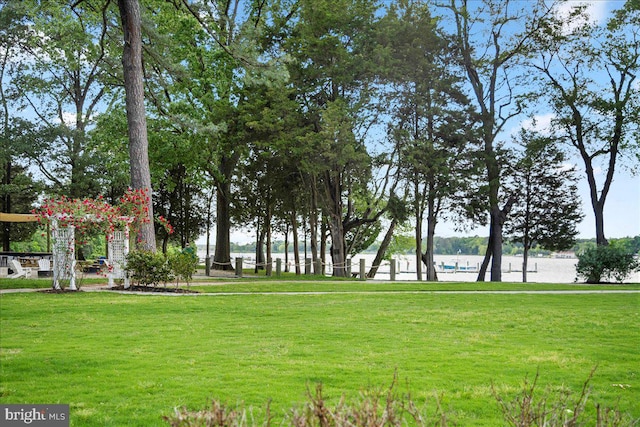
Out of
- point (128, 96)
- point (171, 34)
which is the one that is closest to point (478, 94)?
point (171, 34)

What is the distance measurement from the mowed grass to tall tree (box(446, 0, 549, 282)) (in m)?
7.83

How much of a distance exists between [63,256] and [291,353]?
17.9ft

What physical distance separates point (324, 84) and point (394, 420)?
1268 centimetres

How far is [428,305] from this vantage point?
7215mm

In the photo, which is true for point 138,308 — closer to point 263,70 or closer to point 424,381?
point 424,381

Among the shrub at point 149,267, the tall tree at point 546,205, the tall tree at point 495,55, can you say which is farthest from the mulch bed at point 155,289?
the tall tree at point 546,205

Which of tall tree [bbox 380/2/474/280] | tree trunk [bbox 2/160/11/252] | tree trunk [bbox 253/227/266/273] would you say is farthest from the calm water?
tree trunk [bbox 2/160/11/252]

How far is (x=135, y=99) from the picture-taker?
31.9ft

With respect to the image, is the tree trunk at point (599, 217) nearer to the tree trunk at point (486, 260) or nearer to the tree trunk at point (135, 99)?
the tree trunk at point (486, 260)

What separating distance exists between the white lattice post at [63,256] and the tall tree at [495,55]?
9.44 m

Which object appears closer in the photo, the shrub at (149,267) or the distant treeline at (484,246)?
the shrub at (149,267)

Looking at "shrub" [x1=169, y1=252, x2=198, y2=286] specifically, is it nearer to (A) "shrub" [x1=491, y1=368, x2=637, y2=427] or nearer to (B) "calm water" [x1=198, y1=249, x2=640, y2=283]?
(B) "calm water" [x1=198, y1=249, x2=640, y2=283]

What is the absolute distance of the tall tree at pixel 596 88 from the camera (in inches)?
525

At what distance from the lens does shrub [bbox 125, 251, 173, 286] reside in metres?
8.90
